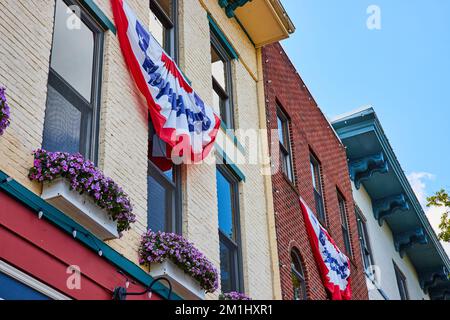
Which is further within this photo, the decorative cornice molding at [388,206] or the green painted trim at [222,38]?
the decorative cornice molding at [388,206]

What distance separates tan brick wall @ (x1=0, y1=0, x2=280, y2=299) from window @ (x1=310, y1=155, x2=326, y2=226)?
3.68m

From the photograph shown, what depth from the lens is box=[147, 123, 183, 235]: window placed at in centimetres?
1088

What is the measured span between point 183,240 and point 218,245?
75.0 inches

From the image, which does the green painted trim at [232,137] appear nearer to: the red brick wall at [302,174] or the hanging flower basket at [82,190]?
the red brick wall at [302,174]

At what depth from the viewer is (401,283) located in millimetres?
26734

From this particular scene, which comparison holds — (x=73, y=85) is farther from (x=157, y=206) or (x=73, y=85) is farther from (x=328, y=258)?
(x=328, y=258)

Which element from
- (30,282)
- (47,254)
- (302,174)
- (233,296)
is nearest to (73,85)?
(47,254)

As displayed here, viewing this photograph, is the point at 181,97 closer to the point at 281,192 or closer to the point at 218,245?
the point at 218,245

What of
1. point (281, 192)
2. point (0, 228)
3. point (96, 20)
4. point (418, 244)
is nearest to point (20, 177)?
point (0, 228)

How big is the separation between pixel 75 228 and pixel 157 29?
5606mm

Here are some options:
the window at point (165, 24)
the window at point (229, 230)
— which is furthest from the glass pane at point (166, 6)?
the window at point (229, 230)

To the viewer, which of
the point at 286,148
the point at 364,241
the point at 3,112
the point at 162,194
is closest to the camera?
the point at 3,112

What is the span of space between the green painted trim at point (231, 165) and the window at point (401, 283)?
45.1 ft

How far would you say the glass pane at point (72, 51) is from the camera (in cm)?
970
